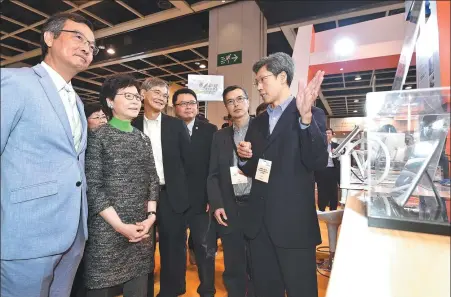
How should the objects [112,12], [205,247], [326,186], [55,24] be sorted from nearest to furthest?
1. [55,24]
2. [205,247]
3. [326,186]
4. [112,12]

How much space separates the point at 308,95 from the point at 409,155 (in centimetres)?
43

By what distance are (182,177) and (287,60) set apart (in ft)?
3.52

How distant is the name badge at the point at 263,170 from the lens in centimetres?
135

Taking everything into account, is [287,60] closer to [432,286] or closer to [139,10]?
[432,286]

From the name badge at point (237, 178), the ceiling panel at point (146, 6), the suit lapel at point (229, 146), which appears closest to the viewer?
the name badge at point (237, 178)

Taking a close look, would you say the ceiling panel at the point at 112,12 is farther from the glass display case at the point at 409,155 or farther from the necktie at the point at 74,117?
the glass display case at the point at 409,155

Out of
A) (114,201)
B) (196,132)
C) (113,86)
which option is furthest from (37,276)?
(196,132)

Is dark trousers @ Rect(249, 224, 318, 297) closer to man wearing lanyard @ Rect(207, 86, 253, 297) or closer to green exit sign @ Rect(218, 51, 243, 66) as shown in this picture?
man wearing lanyard @ Rect(207, 86, 253, 297)

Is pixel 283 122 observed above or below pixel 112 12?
below

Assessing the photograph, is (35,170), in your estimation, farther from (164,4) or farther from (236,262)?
(164,4)

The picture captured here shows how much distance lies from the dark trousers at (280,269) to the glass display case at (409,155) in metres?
0.56

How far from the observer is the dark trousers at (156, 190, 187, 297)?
197 cm

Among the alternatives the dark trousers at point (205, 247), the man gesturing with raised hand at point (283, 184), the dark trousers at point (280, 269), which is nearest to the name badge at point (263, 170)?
the man gesturing with raised hand at point (283, 184)

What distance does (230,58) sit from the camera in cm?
480
